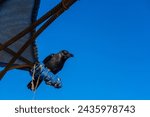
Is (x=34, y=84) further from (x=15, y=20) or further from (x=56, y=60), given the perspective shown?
(x=15, y=20)

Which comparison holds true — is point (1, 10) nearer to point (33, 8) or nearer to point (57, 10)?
point (33, 8)

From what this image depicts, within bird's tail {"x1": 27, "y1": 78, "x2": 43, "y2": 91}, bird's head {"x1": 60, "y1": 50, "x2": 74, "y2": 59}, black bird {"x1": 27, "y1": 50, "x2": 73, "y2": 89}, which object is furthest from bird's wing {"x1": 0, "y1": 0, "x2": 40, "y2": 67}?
bird's head {"x1": 60, "y1": 50, "x2": 74, "y2": 59}

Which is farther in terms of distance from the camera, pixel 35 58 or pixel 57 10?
pixel 35 58

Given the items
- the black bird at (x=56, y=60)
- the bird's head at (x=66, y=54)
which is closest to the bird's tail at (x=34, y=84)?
the black bird at (x=56, y=60)

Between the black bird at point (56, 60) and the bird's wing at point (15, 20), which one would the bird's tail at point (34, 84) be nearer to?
the black bird at point (56, 60)

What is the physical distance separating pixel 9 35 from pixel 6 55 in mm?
826

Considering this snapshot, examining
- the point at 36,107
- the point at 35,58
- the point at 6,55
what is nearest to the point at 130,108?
the point at 36,107

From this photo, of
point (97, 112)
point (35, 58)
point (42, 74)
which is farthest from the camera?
point (35, 58)

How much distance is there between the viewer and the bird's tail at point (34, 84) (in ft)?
35.5

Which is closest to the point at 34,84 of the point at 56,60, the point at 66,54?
the point at 56,60

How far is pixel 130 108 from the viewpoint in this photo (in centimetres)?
907

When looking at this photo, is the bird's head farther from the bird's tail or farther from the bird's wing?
the bird's wing

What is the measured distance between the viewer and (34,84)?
11031 mm

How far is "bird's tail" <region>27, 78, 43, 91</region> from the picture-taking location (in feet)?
35.5
